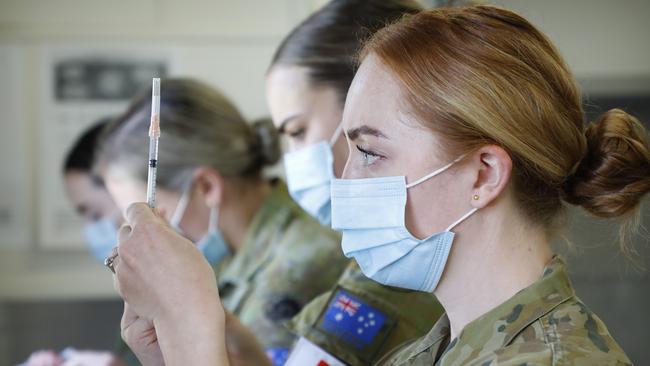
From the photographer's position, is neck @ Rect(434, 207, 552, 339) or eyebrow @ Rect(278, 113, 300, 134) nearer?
neck @ Rect(434, 207, 552, 339)

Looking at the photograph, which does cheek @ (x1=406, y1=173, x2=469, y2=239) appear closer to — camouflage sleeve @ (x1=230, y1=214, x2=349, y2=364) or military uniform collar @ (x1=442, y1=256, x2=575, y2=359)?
military uniform collar @ (x1=442, y1=256, x2=575, y2=359)

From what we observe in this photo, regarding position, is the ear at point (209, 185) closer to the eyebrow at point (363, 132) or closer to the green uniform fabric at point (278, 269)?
the green uniform fabric at point (278, 269)

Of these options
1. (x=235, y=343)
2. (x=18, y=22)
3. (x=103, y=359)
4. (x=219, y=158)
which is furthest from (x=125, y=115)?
(x=18, y=22)

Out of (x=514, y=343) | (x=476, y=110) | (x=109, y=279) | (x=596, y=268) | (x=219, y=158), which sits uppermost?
(x=476, y=110)

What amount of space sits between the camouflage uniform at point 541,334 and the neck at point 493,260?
0.02 m

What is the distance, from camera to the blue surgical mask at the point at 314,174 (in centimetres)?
165

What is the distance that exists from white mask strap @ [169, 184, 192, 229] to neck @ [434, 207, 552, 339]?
1.17m

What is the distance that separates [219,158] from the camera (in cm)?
217

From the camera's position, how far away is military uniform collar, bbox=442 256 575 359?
102cm

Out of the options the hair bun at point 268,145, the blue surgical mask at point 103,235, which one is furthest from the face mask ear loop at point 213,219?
the blue surgical mask at point 103,235

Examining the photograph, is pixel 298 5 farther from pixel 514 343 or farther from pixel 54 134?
pixel 514 343

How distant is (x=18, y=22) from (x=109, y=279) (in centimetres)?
124

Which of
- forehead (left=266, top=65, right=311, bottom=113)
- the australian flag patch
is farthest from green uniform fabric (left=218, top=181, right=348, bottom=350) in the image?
forehead (left=266, top=65, right=311, bottom=113)

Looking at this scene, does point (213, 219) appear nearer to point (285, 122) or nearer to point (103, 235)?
point (285, 122)
